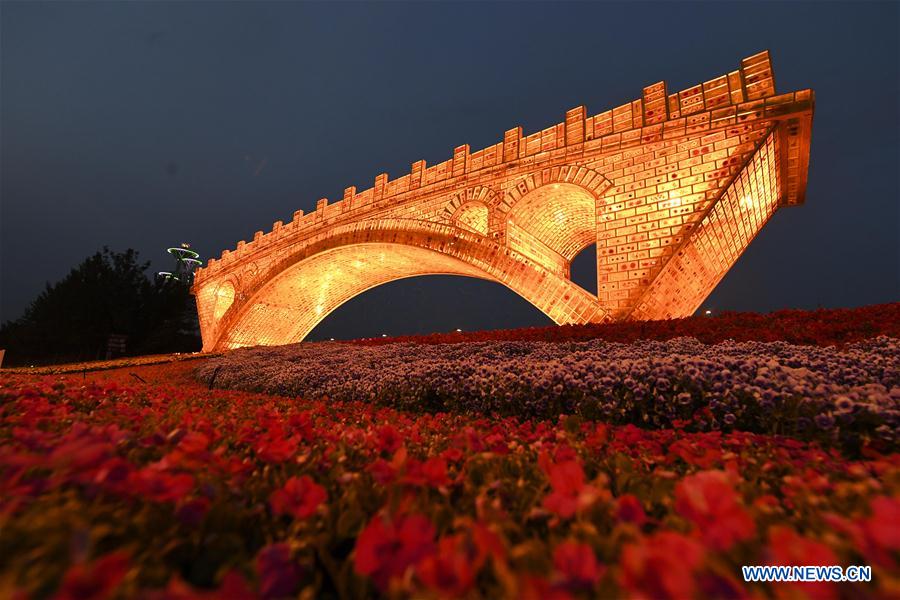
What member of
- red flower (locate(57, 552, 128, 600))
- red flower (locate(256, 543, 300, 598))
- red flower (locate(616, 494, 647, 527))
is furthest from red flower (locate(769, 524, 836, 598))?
red flower (locate(57, 552, 128, 600))

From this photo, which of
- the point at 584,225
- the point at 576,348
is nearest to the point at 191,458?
the point at 576,348

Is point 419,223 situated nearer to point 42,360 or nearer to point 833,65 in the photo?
point 42,360

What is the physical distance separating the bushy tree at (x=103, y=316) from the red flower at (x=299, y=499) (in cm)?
2917

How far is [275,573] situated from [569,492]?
2.18ft

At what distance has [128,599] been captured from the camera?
53cm

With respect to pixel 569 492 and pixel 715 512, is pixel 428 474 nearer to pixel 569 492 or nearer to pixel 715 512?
pixel 569 492

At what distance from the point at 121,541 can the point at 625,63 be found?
103837 millimetres

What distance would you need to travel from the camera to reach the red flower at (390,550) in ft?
2.12

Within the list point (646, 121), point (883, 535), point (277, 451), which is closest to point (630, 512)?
point (883, 535)

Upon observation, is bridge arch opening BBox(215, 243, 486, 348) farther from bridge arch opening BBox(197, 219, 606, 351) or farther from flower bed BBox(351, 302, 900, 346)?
flower bed BBox(351, 302, 900, 346)

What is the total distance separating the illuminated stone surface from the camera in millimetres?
8703

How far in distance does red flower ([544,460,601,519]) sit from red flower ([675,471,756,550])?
180 mm

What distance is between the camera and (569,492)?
36.0 inches

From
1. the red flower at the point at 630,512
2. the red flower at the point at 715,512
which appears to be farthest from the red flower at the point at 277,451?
the red flower at the point at 715,512
